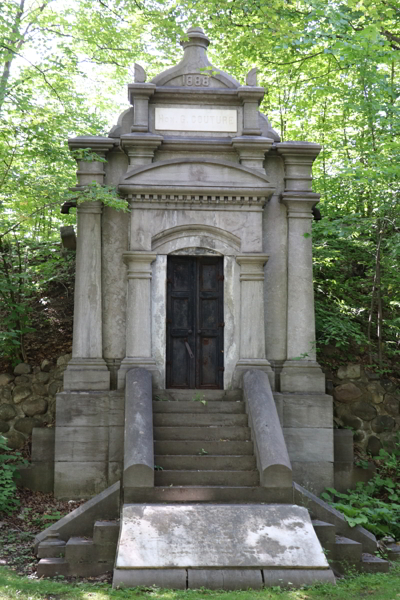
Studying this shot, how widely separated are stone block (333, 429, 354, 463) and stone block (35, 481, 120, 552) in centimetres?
358

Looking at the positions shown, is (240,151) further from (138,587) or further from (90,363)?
(138,587)

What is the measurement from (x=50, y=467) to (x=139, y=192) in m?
4.12

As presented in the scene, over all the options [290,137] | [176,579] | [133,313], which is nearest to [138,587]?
[176,579]

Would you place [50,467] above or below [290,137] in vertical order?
below

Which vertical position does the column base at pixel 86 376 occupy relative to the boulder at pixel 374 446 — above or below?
above

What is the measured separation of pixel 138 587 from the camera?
19.0ft

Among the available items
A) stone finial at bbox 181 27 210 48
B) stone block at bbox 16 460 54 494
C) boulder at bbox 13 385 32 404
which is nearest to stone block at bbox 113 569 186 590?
stone block at bbox 16 460 54 494

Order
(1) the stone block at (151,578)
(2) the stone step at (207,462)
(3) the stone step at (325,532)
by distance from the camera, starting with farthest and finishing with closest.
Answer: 1. (2) the stone step at (207,462)
2. (3) the stone step at (325,532)
3. (1) the stone block at (151,578)

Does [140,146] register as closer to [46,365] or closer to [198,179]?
[198,179]

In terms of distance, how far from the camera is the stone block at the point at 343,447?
30.5 ft

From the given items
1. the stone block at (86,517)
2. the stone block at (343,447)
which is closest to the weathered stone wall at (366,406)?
the stone block at (343,447)

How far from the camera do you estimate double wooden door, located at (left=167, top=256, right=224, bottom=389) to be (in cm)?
935

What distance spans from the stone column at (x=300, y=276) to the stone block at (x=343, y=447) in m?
0.80

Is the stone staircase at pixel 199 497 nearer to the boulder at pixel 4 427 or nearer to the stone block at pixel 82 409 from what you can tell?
the stone block at pixel 82 409
